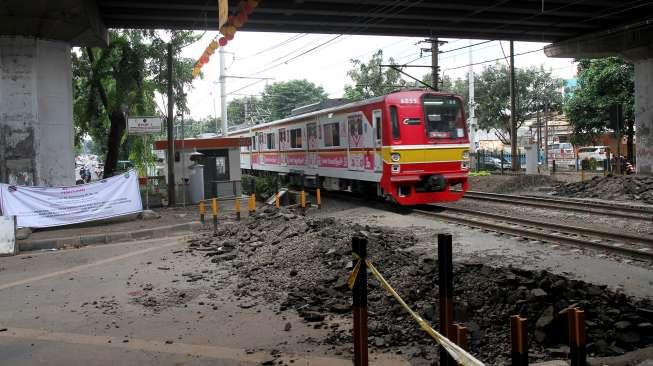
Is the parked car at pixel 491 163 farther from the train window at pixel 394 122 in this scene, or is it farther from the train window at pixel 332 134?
the train window at pixel 394 122

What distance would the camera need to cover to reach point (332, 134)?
1936 cm

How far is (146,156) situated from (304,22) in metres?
13.3

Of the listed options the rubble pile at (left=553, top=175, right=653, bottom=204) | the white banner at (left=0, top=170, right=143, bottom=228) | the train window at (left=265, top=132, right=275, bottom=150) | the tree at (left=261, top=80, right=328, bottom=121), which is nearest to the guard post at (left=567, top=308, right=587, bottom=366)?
the white banner at (left=0, top=170, right=143, bottom=228)

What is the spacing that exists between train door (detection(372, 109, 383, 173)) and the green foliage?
56.2ft

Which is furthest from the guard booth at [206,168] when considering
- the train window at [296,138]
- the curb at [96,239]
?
the curb at [96,239]

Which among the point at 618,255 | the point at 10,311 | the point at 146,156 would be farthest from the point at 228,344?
the point at 146,156

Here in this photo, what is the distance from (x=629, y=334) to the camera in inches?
205

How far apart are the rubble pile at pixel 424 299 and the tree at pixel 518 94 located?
2944 cm

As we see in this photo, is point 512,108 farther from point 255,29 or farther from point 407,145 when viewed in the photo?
point 407,145

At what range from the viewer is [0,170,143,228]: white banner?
14.1 meters

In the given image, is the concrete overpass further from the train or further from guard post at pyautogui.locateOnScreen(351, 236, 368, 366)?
guard post at pyautogui.locateOnScreen(351, 236, 368, 366)

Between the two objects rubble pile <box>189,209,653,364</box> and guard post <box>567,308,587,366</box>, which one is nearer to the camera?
guard post <box>567,308,587,366</box>

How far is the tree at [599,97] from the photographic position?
27.7 meters

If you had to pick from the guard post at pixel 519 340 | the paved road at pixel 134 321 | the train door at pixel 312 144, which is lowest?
the paved road at pixel 134 321
